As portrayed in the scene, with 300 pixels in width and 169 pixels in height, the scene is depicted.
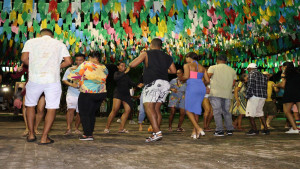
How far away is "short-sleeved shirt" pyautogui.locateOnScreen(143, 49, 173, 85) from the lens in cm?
716

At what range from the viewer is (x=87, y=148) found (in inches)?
233

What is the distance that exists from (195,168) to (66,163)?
143 cm

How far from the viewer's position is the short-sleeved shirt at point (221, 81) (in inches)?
356

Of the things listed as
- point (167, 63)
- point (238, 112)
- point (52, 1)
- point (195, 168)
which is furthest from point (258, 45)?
point (195, 168)

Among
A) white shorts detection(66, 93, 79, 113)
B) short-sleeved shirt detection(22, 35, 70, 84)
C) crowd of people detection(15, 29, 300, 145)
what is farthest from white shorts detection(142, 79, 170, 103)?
white shorts detection(66, 93, 79, 113)

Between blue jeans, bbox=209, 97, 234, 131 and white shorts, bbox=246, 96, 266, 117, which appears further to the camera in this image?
white shorts, bbox=246, 96, 266, 117

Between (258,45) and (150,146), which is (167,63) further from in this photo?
(258,45)

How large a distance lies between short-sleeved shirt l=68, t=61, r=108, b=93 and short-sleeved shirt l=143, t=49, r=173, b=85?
0.89 metres

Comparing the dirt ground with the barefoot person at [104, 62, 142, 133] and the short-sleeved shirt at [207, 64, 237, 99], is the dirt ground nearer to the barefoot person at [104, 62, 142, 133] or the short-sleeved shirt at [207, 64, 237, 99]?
the short-sleeved shirt at [207, 64, 237, 99]

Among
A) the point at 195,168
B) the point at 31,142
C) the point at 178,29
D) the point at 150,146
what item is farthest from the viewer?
the point at 178,29

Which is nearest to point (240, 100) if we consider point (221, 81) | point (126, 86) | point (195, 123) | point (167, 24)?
point (221, 81)

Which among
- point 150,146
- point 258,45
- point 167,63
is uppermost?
point 258,45

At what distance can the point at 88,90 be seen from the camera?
737 cm

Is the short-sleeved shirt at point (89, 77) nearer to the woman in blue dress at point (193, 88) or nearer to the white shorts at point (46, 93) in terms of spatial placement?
the white shorts at point (46, 93)
